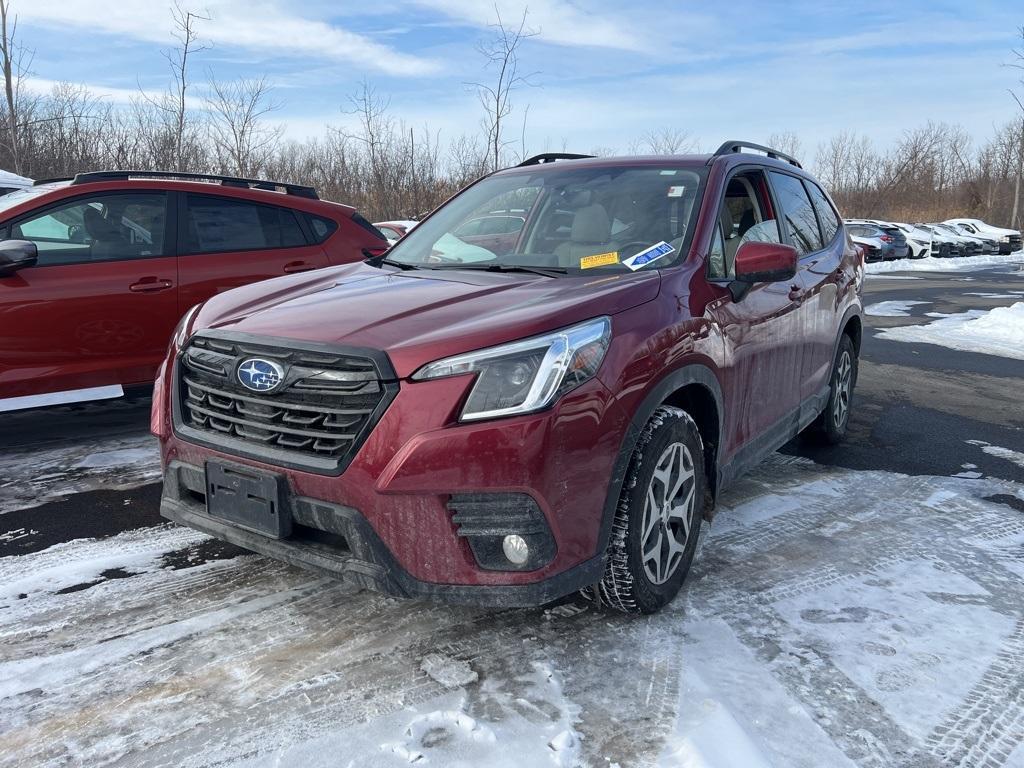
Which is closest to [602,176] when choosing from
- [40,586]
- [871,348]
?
[40,586]

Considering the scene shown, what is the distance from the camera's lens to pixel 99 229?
505 cm

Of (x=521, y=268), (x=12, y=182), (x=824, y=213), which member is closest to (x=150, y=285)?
(x=521, y=268)

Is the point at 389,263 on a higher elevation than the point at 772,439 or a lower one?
higher

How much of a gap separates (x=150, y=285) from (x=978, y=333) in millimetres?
9781

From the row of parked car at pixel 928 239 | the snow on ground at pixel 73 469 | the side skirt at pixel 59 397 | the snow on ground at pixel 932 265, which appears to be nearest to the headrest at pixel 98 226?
the side skirt at pixel 59 397

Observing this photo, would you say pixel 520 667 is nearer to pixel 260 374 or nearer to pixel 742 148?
pixel 260 374

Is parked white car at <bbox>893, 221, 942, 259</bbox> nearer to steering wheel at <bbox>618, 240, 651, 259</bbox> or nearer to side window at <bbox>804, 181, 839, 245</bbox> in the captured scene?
side window at <bbox>804, 181, 839, 245</bbox>

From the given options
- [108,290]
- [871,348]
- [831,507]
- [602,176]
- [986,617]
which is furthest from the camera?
[871,348]

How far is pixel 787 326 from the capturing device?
3.89 m

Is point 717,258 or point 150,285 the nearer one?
point 717,258

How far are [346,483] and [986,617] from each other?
242 centimetres

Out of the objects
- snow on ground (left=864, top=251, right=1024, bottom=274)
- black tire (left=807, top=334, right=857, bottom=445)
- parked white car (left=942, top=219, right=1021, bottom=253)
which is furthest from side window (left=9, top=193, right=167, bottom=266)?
parked white car (left=942, top=219, right=1021, bottom=253)

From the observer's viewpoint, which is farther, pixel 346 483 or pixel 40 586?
pixel 40 586

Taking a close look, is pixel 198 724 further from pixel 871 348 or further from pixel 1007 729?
pixel 871 348
